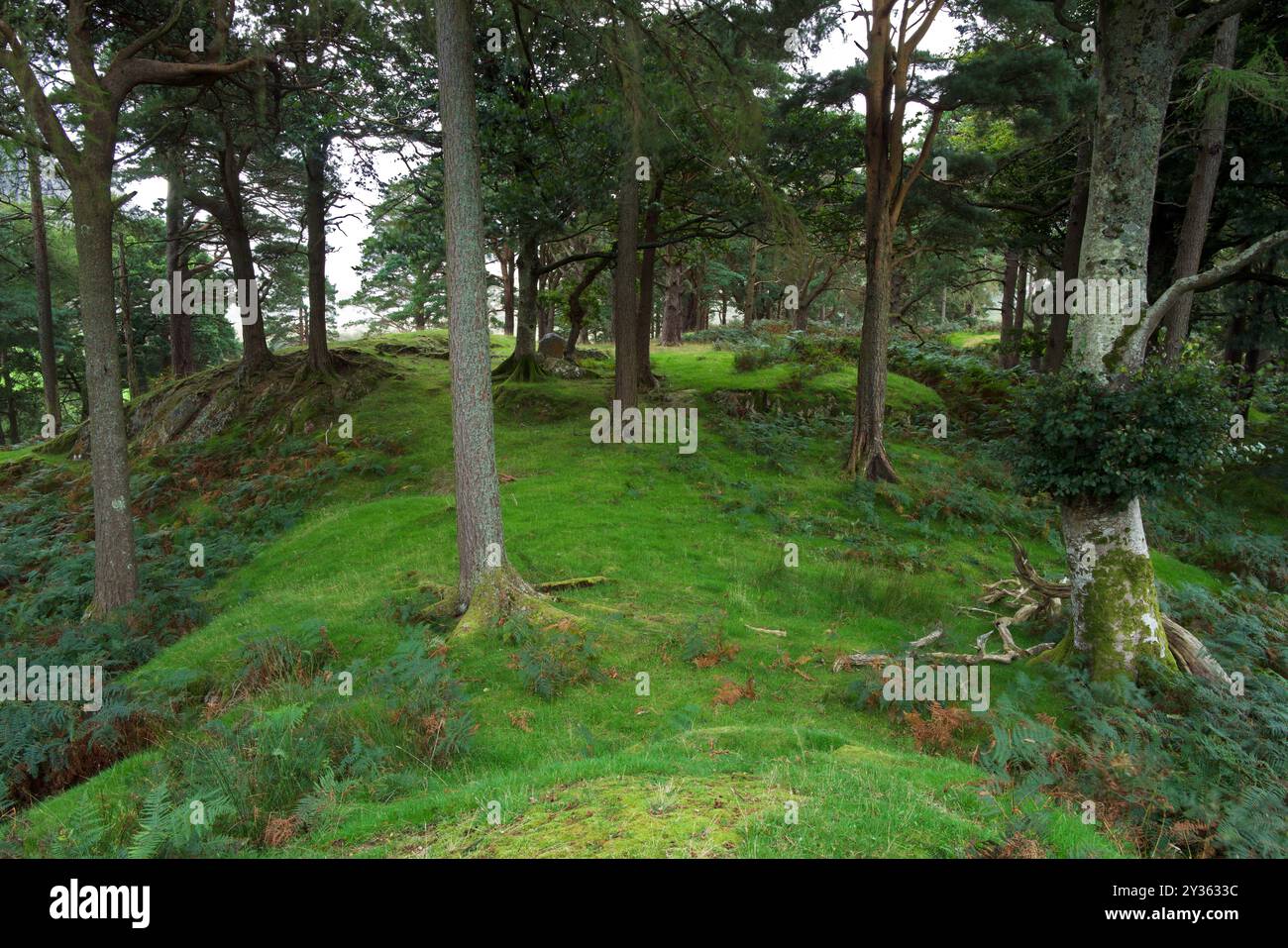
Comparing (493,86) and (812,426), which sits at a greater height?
(493,86)

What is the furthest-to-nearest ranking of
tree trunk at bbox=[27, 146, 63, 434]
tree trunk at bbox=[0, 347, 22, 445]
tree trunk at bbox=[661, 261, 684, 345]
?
tree trunk at bbox=[0, 347, 22, 445] → tree trunk at bbox=[661, 261, 684, 345] → tree trunk at bbox=[27, 146, 63, 434]

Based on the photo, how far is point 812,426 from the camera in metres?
18.7

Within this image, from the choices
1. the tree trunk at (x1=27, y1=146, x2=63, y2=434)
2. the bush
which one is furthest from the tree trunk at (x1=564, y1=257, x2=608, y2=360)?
the tree trunk at (x1=27, y1=146, x2=63, y2=434)

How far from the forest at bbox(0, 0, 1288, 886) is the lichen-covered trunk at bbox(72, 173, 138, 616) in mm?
58

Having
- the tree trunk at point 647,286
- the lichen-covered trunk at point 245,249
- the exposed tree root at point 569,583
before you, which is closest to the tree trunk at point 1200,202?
the tree trunk at point 647,286

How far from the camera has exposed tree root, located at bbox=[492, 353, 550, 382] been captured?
21062 millimetres

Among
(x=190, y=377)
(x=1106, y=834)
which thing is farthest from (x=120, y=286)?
(x=1106, y=834)

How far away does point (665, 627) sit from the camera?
8227 millimetres

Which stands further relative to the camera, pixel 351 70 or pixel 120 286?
pixel 120 286

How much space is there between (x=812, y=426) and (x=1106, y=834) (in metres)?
15.0

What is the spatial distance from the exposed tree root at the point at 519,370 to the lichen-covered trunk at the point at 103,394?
12.0 metres

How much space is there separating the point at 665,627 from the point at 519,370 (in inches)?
576

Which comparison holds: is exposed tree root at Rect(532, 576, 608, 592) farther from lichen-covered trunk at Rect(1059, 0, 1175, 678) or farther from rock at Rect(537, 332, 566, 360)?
rock at Rect(537, 332, 566, 360)
